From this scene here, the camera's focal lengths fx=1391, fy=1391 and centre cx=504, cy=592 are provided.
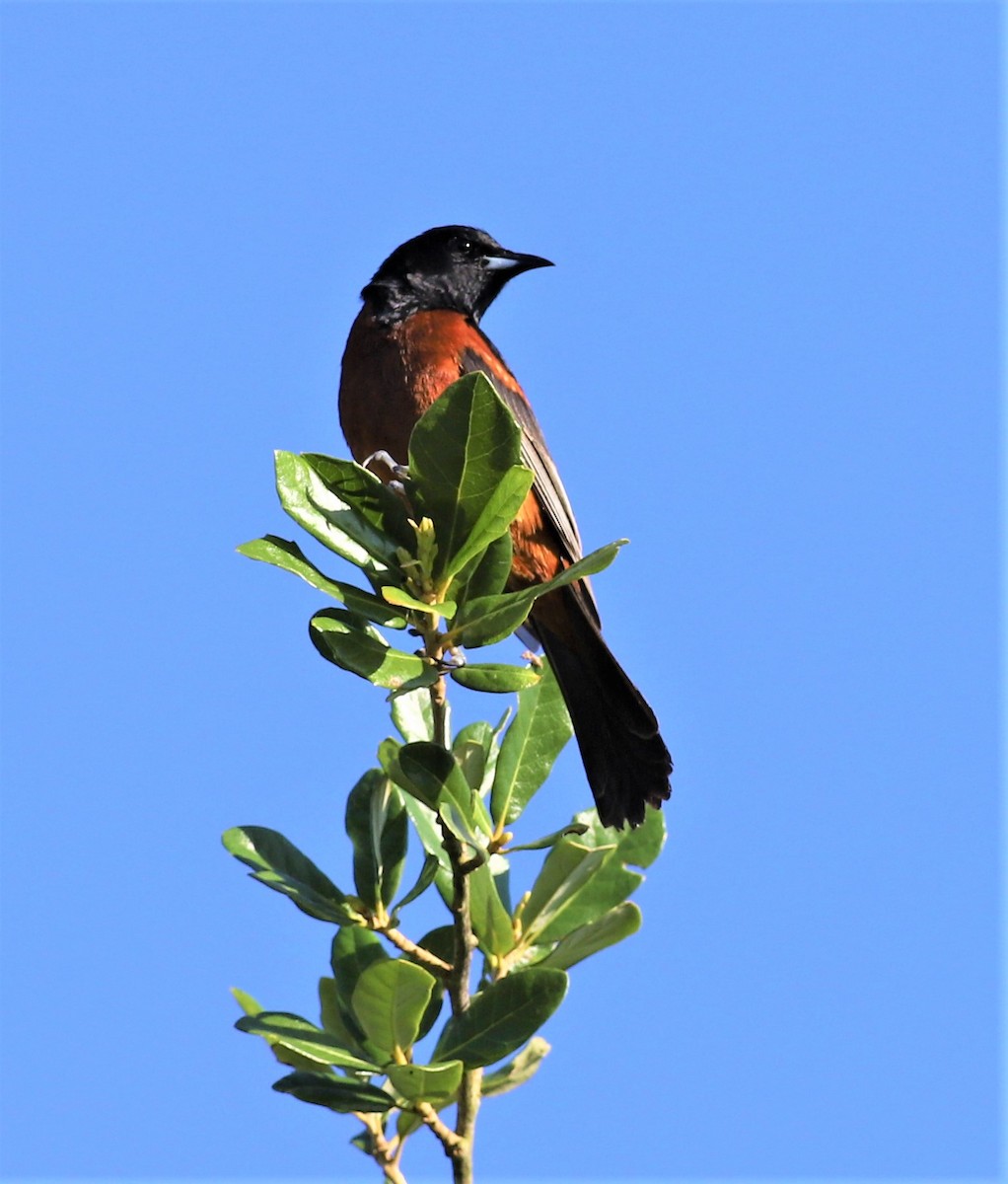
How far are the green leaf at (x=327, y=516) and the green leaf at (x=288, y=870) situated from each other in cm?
46

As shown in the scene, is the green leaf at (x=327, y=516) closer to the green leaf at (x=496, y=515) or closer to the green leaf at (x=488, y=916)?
the green leaf at (x=496, y=515)

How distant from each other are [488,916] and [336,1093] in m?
0.36

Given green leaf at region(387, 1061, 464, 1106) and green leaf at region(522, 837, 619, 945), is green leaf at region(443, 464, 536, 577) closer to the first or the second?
green leaf at region(522, 837, 619, 945)

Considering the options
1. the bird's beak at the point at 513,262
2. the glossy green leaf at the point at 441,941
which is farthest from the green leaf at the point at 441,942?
the bird's beak at the point at 513,262

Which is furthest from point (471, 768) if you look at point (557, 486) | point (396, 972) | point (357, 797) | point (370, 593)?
point (557, 486)

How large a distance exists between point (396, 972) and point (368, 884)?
1.08ft

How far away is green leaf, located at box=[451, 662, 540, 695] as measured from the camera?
216 centimetres

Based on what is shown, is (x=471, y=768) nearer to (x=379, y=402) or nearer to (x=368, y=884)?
(x=368, y=884)

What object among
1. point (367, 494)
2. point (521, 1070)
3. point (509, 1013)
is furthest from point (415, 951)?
point (367, 494)

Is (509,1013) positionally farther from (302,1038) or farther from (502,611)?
(502,611)

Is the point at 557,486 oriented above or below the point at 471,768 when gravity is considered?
above

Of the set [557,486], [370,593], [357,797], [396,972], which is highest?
[557,486]

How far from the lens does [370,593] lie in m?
2.24

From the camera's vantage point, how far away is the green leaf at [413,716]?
240 cm
